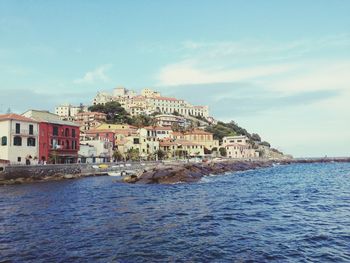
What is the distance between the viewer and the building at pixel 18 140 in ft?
242

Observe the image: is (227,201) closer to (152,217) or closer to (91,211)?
(152,217)

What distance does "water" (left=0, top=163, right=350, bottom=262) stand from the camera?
61.0 feet

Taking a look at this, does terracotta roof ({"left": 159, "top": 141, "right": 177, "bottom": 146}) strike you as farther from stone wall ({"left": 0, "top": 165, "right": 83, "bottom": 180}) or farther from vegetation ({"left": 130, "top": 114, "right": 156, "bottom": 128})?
stone wall ({"left": 0, "top": 165, "right": 83, "bottom": 180})

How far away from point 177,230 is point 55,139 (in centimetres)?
6843

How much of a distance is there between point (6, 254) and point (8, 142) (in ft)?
197

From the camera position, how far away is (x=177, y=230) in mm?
24297

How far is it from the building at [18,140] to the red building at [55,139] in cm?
204

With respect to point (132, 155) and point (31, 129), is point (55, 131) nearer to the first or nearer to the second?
point (31, 129)

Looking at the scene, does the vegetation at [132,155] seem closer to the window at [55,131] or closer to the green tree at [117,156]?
the green tree at [117,156]

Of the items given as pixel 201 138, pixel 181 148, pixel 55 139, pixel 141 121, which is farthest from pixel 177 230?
pixel 201 138

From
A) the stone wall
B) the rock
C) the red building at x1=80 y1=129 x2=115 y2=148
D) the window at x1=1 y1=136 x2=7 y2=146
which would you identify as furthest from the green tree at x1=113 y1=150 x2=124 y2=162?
the window at x1=1 y1=136 x2=7 y2=146

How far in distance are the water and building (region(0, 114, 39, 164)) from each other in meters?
37.7

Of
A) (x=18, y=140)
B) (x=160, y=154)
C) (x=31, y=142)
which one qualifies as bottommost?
(x=160, y=154)

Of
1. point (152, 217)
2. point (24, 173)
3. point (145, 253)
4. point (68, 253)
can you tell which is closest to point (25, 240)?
point (68, 253)
